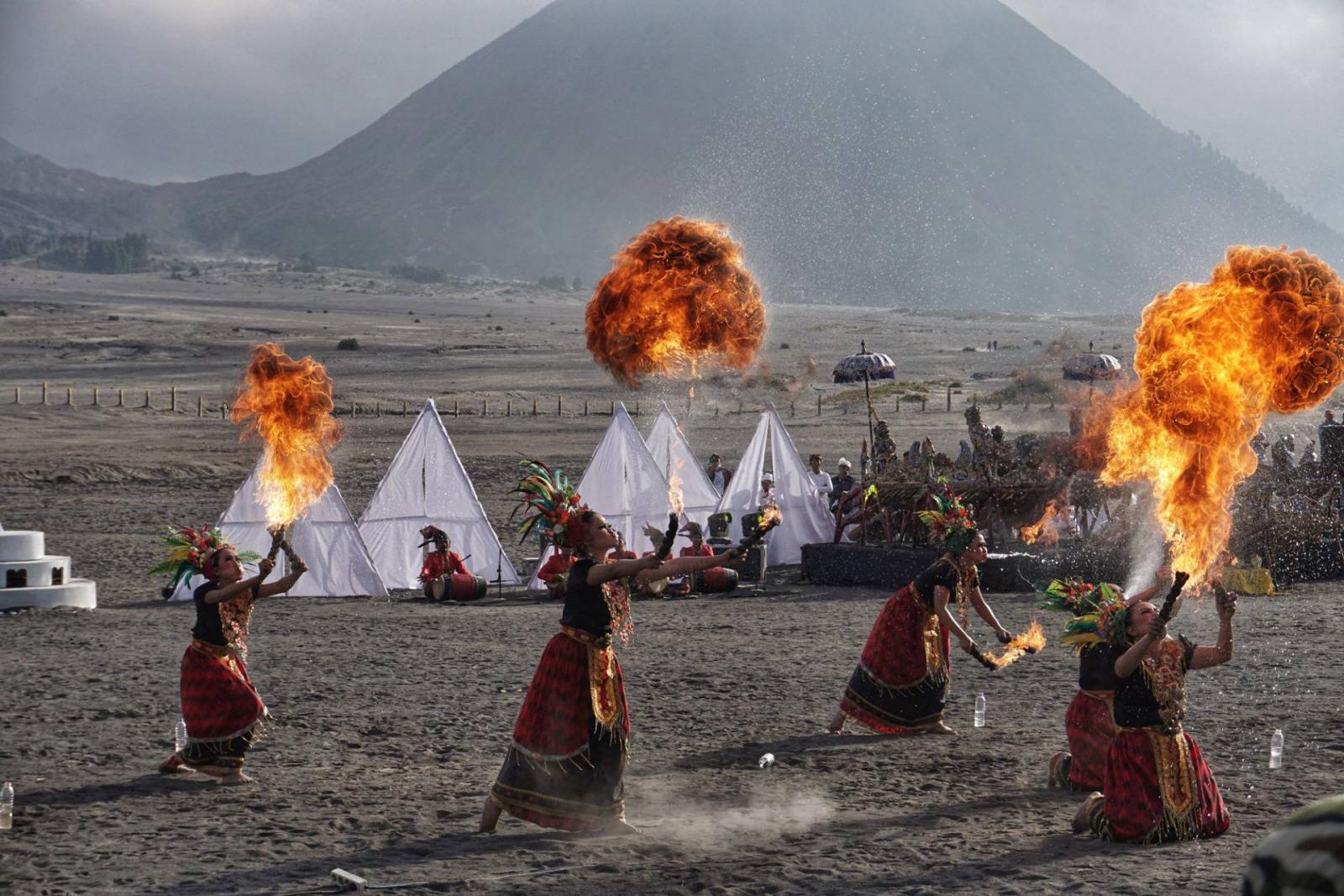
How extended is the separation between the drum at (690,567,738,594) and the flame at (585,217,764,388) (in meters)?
9.12

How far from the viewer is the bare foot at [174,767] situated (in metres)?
9.74

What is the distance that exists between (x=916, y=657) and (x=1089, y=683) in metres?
2.19

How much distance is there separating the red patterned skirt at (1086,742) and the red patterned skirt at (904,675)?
1.71 metres

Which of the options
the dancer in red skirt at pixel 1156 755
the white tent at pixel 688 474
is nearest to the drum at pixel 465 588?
the white tent at pixel 688 474

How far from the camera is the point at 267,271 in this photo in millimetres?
171750

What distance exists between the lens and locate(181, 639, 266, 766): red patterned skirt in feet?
31.3

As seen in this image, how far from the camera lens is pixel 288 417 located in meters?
11.7

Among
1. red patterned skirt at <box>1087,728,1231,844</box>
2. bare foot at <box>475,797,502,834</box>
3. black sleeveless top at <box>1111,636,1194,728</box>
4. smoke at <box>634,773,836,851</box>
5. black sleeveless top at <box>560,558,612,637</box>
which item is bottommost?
smoke at <box>634,773,836,851</box>

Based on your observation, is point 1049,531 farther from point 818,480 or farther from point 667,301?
point 667,301

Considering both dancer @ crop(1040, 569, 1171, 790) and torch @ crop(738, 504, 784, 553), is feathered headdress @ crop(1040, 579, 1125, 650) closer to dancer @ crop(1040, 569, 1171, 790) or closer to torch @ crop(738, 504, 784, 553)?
dancer @ crop(1040, 569, 1171, 790)

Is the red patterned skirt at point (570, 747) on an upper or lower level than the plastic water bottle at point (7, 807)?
upper

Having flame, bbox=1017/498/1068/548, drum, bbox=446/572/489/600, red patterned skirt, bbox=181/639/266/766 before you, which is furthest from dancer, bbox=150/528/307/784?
flame, bbox=1017/498/1068/548

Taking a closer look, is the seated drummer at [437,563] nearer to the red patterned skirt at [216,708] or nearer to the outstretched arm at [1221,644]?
the red patterned skirt at [216,708]

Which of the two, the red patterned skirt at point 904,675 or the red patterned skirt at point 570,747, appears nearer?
the red patterned skirt at point 570,747
